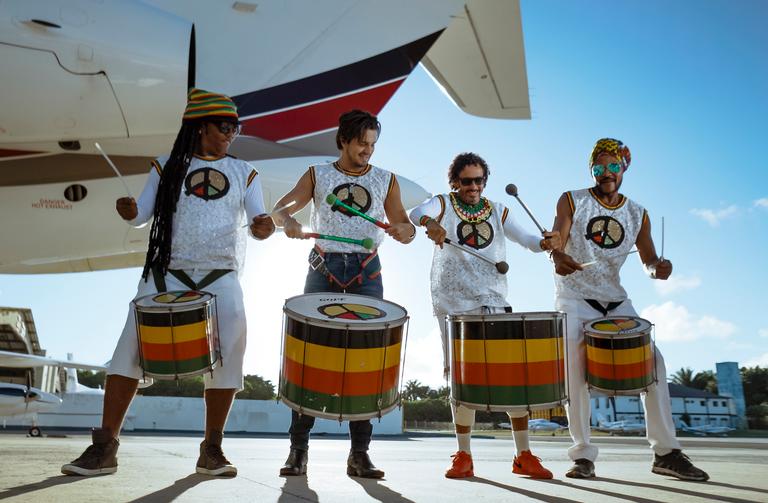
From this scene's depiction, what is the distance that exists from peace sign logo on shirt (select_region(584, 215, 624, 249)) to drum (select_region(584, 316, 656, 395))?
0.71 m

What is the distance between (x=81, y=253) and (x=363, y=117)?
6215 millimetres

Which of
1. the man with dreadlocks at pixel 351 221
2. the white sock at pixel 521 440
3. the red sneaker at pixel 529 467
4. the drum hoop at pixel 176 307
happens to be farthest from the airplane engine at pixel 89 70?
the red sneaker at pixel 529 467

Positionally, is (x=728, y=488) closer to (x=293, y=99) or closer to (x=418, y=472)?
(x=418, y=472)

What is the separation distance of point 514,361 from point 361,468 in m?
1.09

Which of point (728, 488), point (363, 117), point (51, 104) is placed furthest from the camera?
point (51, 104)

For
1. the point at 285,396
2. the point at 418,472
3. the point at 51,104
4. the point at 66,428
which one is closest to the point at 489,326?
the point at 285,396

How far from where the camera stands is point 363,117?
151 inches

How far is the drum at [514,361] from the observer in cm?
297

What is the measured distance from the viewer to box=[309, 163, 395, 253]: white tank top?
12.4 feet

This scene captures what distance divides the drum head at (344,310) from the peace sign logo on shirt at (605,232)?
6.71 ft

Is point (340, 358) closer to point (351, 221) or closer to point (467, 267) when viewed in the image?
point (351, 221)

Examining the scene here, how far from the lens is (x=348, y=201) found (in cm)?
379

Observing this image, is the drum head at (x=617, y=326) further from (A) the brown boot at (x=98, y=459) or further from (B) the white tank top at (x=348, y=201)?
(A) the brown boot at (x=98, y=459)

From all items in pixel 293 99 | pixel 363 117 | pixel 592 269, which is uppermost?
pixel 293 99
